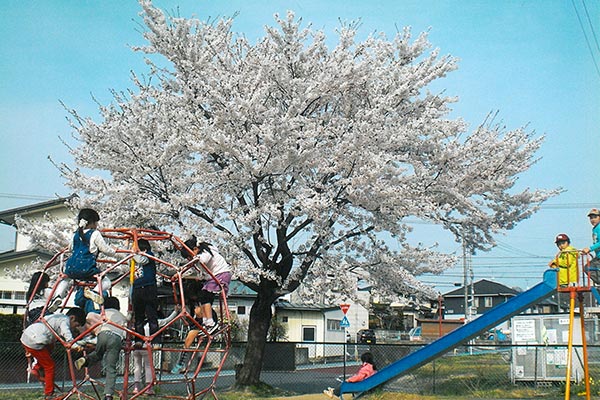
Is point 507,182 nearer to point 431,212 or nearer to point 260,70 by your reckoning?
point 431,212

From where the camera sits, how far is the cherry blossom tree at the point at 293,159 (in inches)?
589

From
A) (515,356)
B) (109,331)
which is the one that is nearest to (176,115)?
(109,331)

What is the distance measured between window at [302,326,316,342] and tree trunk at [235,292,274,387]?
2112 cm

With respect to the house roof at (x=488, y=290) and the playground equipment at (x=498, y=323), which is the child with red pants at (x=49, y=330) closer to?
the playground equipment at (x=498, y=323)

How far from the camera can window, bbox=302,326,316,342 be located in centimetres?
3694

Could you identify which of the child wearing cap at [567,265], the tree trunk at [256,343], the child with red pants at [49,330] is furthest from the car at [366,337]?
the child with red pants at [49,330]

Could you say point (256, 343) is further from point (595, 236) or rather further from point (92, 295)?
point (595, 236)

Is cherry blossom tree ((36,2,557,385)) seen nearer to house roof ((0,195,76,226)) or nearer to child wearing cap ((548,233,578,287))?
child wearing cap ((548,233,578,287))

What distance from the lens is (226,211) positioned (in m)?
15.6

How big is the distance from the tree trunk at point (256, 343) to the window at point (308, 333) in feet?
69.3

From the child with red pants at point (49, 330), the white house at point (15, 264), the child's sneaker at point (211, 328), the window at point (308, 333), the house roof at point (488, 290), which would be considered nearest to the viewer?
the child with red pants at point (49, 330)

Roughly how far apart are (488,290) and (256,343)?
6068cm

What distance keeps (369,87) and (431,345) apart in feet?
24.3

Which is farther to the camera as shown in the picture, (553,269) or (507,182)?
(507,182)
